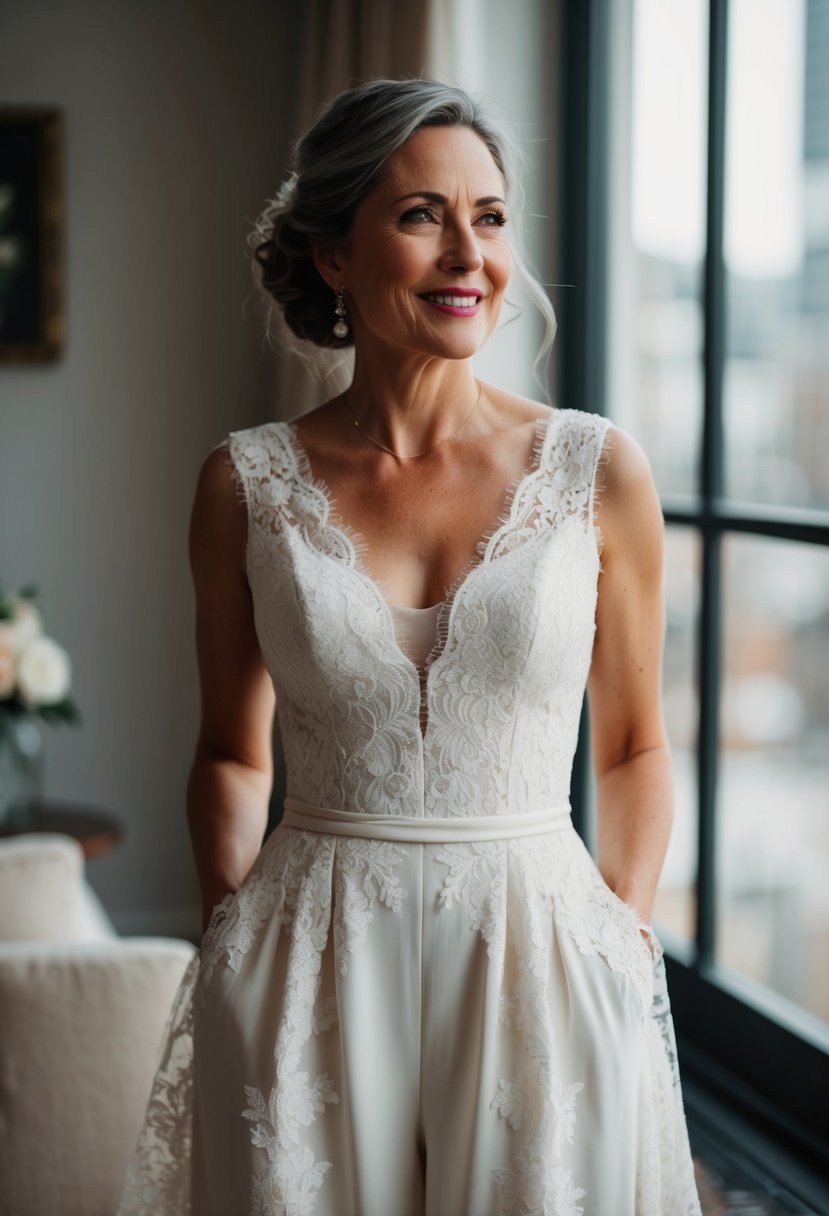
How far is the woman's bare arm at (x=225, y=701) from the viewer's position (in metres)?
1.57

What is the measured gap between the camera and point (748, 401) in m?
2.96

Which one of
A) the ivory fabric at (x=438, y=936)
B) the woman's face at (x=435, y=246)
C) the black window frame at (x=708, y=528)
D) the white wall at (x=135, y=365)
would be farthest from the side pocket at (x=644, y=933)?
the white wall at (x=135, y=365)

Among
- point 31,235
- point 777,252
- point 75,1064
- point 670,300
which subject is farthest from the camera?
point 31,235

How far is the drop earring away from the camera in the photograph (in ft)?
5.38

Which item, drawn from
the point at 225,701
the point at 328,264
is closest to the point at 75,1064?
the point at 225,701

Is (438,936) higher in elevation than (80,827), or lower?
higher

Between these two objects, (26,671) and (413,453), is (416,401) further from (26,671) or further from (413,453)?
(26,671)

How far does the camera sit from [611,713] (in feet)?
5.19

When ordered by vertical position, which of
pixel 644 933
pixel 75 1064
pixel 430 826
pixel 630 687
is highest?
pixel 630 687

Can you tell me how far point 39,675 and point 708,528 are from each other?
1.59 m

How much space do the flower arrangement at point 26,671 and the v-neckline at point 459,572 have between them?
2.00 metres

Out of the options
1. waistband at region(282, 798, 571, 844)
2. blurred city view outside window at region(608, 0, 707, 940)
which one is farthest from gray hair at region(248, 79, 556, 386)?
blurred city view outside window at region(608, 0, 707, 940)

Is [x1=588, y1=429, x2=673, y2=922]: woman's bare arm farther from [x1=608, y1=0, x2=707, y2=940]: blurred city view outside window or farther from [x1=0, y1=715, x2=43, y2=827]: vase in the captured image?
[x1=0, y1=715, x2=43, y2=827]: vase

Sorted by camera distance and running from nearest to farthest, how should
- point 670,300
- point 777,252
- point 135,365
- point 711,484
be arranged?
1. point 777,252
2. point 711,484
3. point 670,300
4. point 135,365
